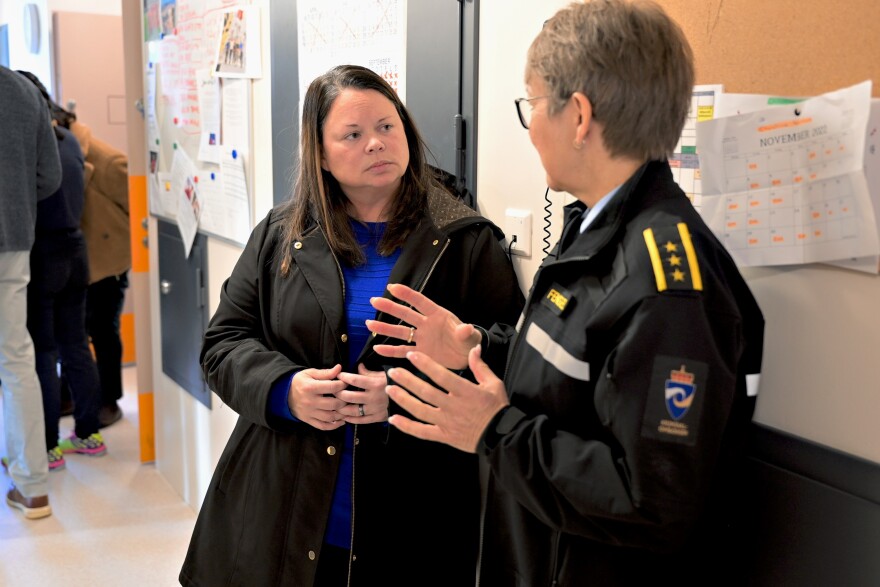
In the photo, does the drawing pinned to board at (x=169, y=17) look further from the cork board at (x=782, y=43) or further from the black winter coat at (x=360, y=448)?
the cork board at (x=782, y=43)

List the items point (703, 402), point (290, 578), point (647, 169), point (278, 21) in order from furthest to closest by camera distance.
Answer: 1. point (278, 21)
2. point (290, 578)
3. point (647, 169)
4. point (703, 402)

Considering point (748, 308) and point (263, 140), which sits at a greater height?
point (263, 140)

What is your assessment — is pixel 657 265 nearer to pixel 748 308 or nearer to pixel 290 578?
pixel 748 308

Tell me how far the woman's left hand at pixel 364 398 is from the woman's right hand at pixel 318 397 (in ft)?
0.04

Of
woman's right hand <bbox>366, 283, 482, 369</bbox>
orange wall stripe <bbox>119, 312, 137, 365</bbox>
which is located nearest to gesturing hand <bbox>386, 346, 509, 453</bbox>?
woman's right hand <bbox>366, 283, 482, 369</bbox>

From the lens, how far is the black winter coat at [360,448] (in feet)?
5.30

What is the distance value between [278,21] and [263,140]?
350mm

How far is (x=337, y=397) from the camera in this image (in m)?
1.53

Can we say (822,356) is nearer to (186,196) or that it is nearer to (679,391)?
(679,391)

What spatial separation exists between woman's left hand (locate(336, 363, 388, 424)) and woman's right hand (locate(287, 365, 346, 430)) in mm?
11

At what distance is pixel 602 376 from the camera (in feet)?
3.33

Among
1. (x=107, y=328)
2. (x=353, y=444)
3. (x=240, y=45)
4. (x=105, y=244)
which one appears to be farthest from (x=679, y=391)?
(x=107, y=328)

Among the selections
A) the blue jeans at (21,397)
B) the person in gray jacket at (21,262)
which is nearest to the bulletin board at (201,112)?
the person in gray jacket at (21,262)

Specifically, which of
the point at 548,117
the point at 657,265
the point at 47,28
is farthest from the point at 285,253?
the point at 47,28
